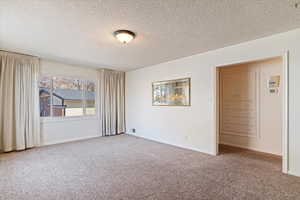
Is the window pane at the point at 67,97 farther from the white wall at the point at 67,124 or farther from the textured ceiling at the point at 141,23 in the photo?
the textured ceiling at the point at 141,23

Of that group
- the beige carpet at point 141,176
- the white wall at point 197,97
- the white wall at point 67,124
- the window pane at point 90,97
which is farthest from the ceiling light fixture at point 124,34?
the window pane at point 90,97

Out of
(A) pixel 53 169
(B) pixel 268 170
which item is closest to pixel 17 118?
(A) pixel 53 169

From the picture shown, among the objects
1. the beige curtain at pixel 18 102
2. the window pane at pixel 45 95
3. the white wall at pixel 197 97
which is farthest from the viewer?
the window pane at pixel 45 95

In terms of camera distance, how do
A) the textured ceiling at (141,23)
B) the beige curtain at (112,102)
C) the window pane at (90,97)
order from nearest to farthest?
1. the textured ceiling at (141,23)
2. the window pane at (90,97)
3. the beige curtain at (112,102)

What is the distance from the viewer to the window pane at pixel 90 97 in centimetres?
527

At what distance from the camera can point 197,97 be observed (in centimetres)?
386

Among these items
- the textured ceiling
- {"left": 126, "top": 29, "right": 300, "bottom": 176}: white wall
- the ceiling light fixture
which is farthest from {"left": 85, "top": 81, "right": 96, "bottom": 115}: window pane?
the ceiling light fixture

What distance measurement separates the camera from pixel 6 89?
3.67m

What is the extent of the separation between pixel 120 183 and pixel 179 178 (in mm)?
903

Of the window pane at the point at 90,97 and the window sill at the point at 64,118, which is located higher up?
the window pane at the point at 90,97

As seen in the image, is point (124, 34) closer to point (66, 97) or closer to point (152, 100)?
point (152, 100)

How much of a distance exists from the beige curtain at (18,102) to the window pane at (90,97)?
4.70 feet

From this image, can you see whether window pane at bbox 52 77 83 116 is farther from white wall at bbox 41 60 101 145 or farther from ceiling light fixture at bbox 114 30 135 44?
ceiling light fixture at bbox 114 30 135 44

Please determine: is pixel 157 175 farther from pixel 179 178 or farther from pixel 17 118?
pixel 17 118
